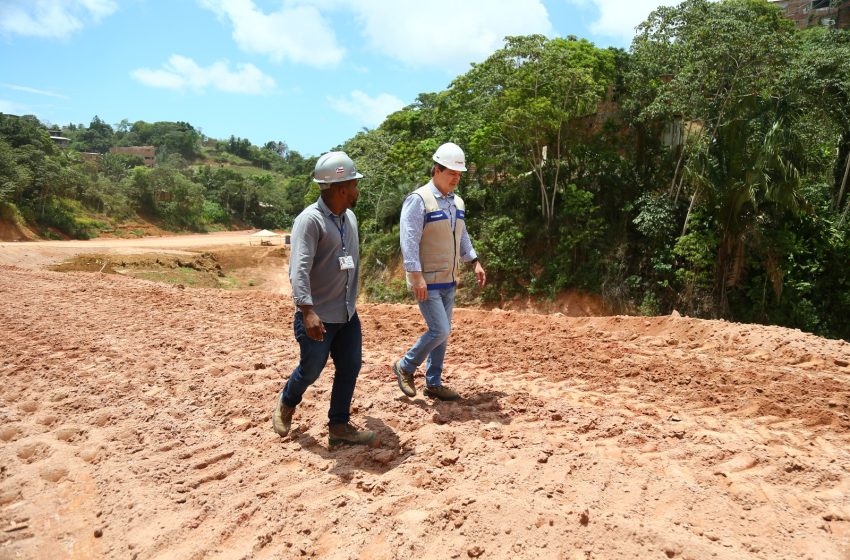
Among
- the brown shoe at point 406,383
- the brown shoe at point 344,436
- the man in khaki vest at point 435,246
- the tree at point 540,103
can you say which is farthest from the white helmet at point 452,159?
the tree at point 540,103

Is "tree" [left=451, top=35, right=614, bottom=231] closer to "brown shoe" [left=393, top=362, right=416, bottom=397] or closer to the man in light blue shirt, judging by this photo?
"brown shoe" [left=393, top=362, right=416, bottom=397]

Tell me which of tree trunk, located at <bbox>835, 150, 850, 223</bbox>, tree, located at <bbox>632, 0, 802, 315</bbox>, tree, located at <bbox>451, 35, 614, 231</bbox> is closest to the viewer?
tree, located at <bbox>632, 0, 802, 315</bbox>

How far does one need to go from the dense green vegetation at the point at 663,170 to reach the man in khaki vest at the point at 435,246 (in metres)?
10.3

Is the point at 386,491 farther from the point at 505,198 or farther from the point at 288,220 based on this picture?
the point at 288,220

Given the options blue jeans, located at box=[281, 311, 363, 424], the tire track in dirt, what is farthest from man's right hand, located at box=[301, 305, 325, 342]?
the tire track in dirt

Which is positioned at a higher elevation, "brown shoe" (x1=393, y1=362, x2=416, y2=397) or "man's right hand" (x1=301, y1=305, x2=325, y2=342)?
"man's right hand" (x1=301, y1=305, x2=325, y2=342)

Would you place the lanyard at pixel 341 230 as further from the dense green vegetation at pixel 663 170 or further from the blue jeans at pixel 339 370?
the dense green vegetation at pixel 663 170

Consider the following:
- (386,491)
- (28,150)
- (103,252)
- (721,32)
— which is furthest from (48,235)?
(386,491)

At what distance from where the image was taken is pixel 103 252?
21078mm

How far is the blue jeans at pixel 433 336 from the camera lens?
14.3 feet

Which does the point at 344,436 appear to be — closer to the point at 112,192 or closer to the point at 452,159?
the point at 452,159

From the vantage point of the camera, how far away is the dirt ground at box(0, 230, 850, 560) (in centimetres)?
286

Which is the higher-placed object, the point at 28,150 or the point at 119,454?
the point at 28,150

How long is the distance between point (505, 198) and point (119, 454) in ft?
50.9
